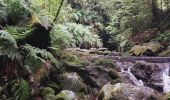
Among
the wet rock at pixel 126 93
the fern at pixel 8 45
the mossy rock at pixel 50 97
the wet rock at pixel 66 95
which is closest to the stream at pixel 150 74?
the wet rock at pixel 126 93

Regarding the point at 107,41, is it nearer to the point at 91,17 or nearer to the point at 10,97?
the point at 91,17

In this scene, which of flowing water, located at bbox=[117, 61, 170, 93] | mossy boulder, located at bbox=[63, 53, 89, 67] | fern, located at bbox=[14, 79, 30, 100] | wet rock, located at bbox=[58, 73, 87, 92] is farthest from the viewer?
flowing water, located at bbox=[117, 61, 170, 93]

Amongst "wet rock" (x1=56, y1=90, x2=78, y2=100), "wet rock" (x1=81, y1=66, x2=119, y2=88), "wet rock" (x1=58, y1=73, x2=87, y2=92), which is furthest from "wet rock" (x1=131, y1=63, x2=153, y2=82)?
"wet rock" (x1=56, y1=90, x2=78, y2=100)

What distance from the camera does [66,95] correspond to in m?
5.97

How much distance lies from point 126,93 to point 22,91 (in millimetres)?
1988

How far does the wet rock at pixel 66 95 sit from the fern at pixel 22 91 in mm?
610

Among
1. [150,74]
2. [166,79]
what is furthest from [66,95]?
[166,79]

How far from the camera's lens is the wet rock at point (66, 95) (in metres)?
5.85

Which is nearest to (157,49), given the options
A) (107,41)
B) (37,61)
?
(107,41)

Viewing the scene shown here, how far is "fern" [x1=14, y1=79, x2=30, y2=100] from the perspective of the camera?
5477mm

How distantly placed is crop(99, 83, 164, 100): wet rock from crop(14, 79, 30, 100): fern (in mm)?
1570

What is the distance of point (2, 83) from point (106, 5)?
608 inches

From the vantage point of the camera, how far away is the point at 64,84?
654 cm

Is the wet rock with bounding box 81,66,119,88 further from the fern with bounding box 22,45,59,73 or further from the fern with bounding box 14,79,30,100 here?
the fern with bounding box 14,79,30,100
